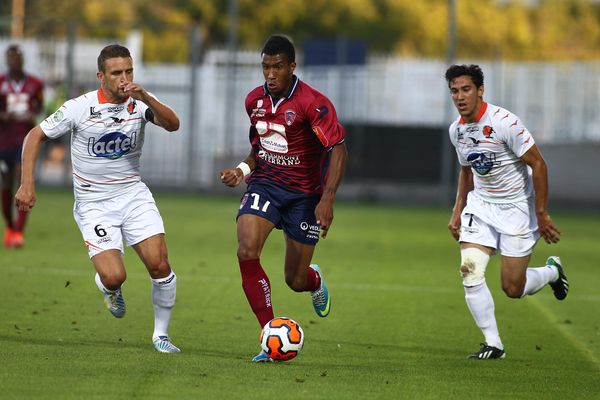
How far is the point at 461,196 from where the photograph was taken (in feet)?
34.0

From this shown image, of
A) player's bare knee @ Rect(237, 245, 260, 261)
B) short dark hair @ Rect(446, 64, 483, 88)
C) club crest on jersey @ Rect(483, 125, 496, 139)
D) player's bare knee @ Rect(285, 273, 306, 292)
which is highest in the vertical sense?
short dark hair @ Rect(446, 64, 483, 88)

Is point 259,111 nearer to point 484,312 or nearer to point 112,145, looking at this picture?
point 112,145

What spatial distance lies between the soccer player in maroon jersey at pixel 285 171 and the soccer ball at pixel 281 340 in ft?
1.39

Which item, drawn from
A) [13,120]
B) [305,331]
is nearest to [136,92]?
[305,331]

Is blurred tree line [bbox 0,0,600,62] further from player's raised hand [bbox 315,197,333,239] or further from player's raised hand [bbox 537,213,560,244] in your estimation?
player's raised hand [bbox 537,213,560,244]

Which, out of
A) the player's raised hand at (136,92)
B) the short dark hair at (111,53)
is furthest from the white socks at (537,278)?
the short dark hair at (111,53)

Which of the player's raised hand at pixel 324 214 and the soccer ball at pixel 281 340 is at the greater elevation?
the player's raised hand at pixel 324 214

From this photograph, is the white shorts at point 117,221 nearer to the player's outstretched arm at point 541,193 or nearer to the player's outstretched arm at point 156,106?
the player's outstretched arm at point 156,106

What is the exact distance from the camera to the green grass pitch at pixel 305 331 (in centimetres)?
810

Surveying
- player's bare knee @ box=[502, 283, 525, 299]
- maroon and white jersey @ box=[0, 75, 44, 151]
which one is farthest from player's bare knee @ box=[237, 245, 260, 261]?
maroon and white jersey @ box=[0, 75, 44, 151]

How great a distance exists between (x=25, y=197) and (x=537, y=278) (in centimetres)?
422

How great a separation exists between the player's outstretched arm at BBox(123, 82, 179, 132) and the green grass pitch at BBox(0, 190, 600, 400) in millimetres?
1681

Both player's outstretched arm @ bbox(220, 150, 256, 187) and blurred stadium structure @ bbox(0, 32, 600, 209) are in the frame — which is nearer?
player's outstretched arm @ bbox(220, 150, 256, 187)

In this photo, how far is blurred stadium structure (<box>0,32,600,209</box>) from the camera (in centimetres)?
3048
